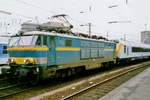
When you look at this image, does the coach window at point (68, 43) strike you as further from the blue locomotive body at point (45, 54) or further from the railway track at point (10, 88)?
the railway track at point (10, 88)

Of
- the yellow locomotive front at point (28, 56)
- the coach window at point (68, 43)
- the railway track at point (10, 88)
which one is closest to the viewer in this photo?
the railway track at point (10, 88)

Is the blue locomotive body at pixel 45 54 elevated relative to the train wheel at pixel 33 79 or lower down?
elevated

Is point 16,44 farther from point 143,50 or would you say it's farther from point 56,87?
point 143,50

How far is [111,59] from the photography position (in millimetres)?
25344

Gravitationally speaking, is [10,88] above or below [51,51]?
below

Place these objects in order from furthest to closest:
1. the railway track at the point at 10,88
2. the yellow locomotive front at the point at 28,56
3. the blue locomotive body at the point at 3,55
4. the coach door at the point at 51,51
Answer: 1. the blue locomotive body at the point at 3,55
2. the coach door at the point at 51,51
3. the yellow locomotive front at the point at 28,56
4. the railway track at the point at 10,88

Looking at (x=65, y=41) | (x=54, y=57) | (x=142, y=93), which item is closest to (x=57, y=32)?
(x=65, y=41)

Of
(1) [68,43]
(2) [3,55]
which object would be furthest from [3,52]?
(1) [68,43]

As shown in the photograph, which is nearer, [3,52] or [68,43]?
[68,43]

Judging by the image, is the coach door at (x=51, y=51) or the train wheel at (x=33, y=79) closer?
the train wheel at (x=33, y=79)

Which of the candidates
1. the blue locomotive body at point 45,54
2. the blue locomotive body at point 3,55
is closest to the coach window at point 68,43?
the blue locomotive body at point 45,54

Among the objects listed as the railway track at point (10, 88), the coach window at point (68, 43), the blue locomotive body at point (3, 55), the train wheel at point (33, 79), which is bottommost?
the railway track at point (10, 88)

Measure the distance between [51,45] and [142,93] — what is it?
18.1 feet

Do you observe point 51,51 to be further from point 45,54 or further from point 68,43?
point 68,43
